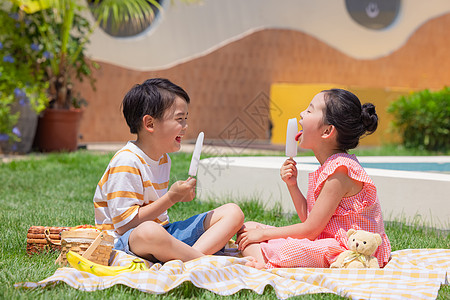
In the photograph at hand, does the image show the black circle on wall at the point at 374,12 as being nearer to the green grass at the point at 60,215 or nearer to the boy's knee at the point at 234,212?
the green grass at the point at 60,215

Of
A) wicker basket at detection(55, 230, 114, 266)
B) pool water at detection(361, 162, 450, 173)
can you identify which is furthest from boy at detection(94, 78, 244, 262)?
pool water at detection(361, 162, 450, 173)

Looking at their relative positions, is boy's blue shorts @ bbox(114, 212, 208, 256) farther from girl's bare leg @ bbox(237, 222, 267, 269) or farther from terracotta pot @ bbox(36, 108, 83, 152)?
terracotta pot @ bbox(36, 108, 83, 152)

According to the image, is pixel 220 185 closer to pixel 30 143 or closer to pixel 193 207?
pixel 193 207

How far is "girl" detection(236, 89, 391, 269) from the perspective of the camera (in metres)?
2.56

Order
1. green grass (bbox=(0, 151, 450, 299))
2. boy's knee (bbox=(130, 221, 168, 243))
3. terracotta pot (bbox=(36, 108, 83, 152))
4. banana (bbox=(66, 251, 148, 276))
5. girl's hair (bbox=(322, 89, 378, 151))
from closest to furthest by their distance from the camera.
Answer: green grass (bbox=(0, 151, 450, 299)), banana (bbox=(66, 251, 148, 276)), boy's knee (bbox=(130, 221, 168, 243)), girl's hair (bbox=(322, 89, 378, 151)), terracotta pot (bbox=(36, 108, 83, 152))

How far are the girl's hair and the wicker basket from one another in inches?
45.2

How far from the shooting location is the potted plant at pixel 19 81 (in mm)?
7445

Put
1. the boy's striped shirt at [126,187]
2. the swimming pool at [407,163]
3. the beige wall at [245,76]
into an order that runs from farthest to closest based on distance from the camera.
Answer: the beige wall at [245,76] → the swimming pool at [407,163] → the boy's striped shirt at [126,187]

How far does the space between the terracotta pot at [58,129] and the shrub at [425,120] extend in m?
5.44

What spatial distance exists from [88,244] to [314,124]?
1169 mm

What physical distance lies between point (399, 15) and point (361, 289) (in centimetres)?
1267

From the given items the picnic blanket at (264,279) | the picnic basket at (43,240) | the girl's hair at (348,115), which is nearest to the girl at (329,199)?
the girl's hair at (348,115)

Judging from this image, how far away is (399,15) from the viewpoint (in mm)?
13742

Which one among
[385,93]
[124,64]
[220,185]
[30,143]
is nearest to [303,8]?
[385,93]
